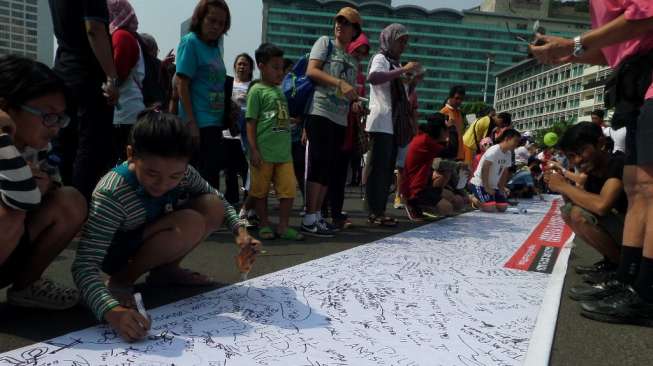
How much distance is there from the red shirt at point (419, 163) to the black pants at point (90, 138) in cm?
282

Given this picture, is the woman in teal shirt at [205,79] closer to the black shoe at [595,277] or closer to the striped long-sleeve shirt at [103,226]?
the striped long-sleeve shirt at [103,226]

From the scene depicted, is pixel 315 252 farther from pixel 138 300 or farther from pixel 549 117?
pixel 549 117

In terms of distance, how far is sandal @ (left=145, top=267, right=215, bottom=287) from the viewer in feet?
6.15

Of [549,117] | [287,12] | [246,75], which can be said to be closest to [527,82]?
[549,117]

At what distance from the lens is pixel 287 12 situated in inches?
3115

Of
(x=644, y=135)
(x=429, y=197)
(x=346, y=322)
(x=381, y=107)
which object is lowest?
(x=346, y=322)

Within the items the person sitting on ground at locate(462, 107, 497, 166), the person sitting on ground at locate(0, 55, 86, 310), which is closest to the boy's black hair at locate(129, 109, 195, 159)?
the person sitting on ground at locate(0, 55, 86, 310)

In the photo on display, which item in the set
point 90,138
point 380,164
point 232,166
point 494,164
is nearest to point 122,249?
point 90,138

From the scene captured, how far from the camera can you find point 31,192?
127 cm

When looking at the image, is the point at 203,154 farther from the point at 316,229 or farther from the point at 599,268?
the point at 599,268

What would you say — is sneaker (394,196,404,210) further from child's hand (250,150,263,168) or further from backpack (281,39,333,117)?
child's hand (250,150,263,168)

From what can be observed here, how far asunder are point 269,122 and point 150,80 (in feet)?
2.52

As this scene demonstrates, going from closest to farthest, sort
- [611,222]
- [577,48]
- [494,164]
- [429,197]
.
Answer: [577,48] < [611,222] < [429,197] < [494,164]

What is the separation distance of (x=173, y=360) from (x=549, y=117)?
241 ft
